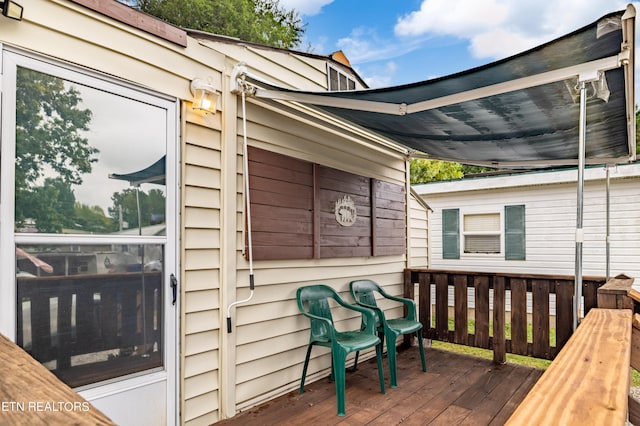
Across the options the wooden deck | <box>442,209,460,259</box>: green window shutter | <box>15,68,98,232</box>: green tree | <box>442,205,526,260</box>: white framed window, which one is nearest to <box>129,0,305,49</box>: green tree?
<box>442,209,460,259</box>: green window shutter

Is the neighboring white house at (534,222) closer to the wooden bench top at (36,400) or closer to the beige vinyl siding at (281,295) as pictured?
the beige vinyl siding at (281,295)

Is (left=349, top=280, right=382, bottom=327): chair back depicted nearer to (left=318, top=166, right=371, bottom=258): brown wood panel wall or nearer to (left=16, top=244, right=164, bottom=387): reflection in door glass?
(left=318, top=166, right=371, bottom=258): brown wood panel wall

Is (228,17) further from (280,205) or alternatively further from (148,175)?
(148,175)

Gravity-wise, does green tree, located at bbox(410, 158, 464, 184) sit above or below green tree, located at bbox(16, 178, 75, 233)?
above

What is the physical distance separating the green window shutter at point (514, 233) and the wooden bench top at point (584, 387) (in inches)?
240

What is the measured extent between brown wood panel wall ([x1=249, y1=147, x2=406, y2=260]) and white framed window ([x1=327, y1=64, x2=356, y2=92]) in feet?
2.84

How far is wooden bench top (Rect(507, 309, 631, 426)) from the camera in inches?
27.4

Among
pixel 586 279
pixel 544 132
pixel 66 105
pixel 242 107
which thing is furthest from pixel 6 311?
pixel 586 279

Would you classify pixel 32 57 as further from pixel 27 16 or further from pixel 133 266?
pixel 133 266

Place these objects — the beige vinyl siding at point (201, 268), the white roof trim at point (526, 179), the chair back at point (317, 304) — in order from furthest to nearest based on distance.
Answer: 1. the white roof trim at point (526, 179)
2. the chair back at point (317, 304)
3. the beige vinyl siding at point (201, 268)

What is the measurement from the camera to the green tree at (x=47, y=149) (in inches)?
72.0

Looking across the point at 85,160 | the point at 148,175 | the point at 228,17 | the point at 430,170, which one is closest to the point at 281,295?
the point at 148,175

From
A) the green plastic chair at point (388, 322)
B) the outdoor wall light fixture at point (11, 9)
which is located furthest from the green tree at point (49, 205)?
the green plastic chair at point (388, 322)

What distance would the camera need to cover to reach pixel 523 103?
248 centimetres
